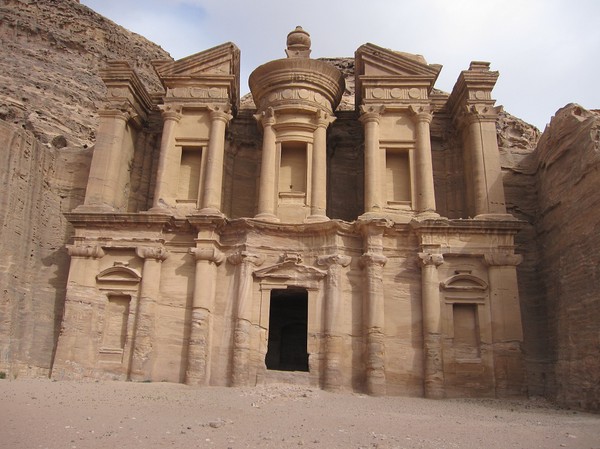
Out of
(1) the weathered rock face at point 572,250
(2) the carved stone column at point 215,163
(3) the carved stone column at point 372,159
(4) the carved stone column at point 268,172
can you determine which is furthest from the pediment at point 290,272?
(1) the weathered rock face at point 572,250

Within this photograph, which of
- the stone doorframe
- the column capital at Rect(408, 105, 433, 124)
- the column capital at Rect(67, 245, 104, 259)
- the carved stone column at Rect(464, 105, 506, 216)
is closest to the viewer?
the stone doorframe

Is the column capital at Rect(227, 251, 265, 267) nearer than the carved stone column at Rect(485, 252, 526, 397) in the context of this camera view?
No

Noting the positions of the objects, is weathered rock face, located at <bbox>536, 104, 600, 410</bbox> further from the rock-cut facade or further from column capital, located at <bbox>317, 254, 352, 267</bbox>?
column capital, located at <bbox>317, 254, 352, 267</bbox>

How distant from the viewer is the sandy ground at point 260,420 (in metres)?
8.32

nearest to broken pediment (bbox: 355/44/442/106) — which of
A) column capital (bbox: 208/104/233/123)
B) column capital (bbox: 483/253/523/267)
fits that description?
column capital (bbox: 208/104/233/123)

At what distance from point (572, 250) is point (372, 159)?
638 centimetres

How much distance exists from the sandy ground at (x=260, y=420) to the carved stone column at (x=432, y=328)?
0.80 meters

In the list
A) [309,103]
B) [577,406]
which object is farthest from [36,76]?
[577,406]

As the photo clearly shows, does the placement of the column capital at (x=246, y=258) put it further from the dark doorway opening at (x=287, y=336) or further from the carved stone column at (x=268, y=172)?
the dark doorway opening at (x=287, y=336)

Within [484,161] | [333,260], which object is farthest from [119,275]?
[484,161]

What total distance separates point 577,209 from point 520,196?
3.96 meters

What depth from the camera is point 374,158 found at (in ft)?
57.7

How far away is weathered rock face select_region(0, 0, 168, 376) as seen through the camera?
15.6 meters

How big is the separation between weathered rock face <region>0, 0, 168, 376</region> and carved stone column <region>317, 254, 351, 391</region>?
8.06 metres
